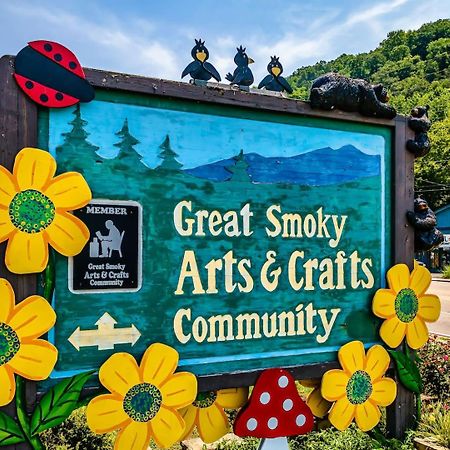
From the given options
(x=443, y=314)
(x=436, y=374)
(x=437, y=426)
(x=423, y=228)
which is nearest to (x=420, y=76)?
(x=443, y=314)

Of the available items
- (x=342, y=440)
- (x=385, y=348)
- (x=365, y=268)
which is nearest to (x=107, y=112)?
(x=365, y=268)

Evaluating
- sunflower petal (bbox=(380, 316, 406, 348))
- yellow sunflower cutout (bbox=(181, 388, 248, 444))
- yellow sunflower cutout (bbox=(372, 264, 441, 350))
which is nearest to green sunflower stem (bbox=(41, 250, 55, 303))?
yellow sunflower cutout (bbox=(181, 388, 248, 444))

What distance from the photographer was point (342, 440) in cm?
376

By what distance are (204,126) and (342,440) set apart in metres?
2.56

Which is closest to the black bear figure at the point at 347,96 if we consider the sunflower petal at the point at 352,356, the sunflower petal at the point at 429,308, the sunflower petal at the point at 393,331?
the sunflower petal at the point at 429,308

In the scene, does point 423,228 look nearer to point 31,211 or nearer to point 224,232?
point 224,232

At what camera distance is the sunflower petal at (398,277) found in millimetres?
3781

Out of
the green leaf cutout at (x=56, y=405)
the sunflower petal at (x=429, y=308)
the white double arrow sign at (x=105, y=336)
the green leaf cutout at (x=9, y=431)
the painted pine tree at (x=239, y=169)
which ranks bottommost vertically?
the green leaf cutout at (x=9, y=431)

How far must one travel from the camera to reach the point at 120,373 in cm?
280

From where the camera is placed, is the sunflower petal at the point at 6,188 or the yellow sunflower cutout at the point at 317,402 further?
the yellow sunflower cutout at the point at 317,402

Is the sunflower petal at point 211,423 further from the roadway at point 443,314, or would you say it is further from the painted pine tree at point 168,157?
the roadway at point 443,314

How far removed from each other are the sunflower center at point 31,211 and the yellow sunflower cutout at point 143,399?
33.2 inches

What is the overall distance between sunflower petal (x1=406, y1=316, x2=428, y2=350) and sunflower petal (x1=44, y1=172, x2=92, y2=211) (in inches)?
104

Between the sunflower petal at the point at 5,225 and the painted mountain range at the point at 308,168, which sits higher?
the painted mountain range at the point at 308,168
